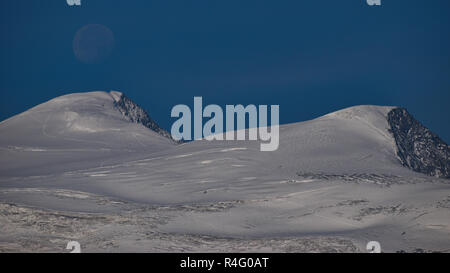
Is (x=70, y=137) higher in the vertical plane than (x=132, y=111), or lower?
lower

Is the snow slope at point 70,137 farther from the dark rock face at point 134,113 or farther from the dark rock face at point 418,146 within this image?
the dark rock face at point 418,146

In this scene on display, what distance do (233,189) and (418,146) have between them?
120 feet

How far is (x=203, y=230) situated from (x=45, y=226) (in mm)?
10213

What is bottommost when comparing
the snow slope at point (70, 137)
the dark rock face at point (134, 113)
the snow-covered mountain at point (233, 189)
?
the snow-covered mountain at point (233, 189)

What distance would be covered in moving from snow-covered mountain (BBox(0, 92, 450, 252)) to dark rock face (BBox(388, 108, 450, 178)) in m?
0.22

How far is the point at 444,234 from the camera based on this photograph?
3234cm

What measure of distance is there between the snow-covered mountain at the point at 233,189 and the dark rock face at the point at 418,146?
0.22 metres

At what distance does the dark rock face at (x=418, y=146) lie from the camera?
66.8m

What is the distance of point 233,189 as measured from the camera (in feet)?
149

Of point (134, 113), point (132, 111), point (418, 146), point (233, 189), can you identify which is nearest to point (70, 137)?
point (132, 111)

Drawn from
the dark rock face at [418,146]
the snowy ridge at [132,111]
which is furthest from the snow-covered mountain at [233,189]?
the snowy ridge at [132,111]

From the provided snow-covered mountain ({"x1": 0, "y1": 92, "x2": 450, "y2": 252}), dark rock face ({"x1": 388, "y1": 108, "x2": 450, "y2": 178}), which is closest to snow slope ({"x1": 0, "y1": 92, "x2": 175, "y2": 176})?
snow-covered mountain ({"x1": 0, "y1": 92, "x2": 450, "y2": 252})

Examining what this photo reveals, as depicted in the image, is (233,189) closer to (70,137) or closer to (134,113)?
(70,137)
